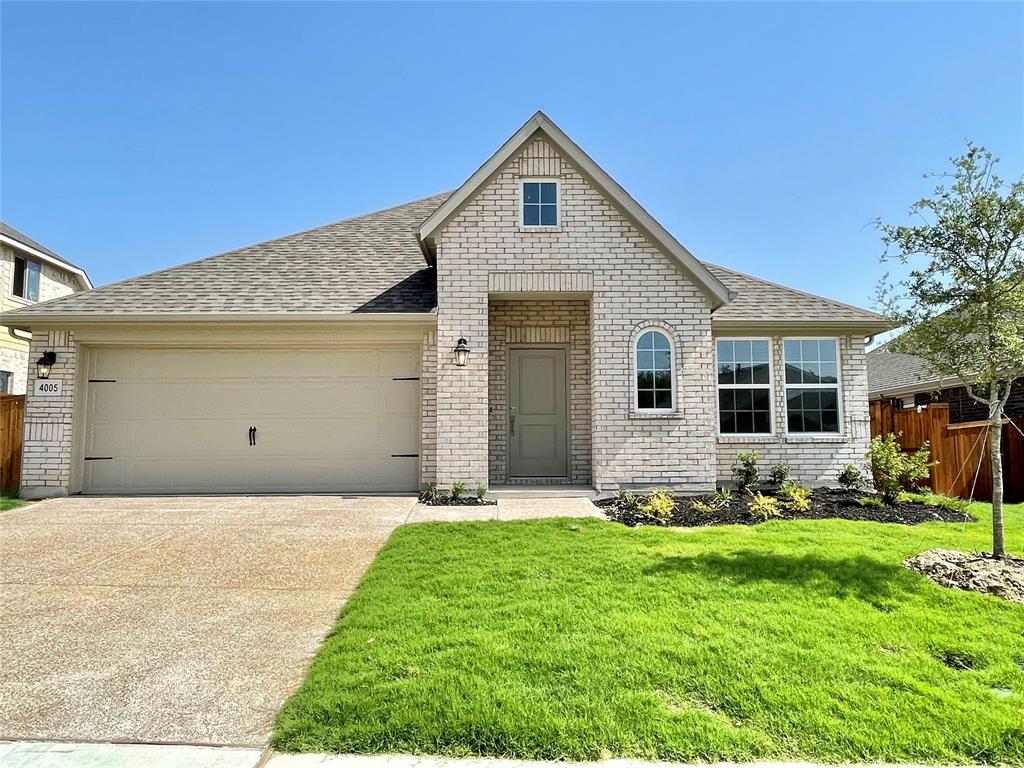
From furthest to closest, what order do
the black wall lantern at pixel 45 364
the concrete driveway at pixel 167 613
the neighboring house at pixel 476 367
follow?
the black wall lantern at pixel 45 364 → the neighboring house at pixel 476 367 → the concrete driveway at pixel 167 613

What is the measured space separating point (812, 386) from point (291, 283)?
9730 millimetres

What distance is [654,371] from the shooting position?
979 cm

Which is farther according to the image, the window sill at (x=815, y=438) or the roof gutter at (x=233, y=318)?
the window sill at (x=815, y=438)

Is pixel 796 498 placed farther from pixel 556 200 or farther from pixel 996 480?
pixel 556 200

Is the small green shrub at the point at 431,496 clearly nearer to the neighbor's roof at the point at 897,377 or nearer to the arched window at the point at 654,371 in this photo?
the arched window at the point at 654,371

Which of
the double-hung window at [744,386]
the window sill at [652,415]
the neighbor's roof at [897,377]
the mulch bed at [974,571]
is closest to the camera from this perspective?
the mulch bed at [974,571]

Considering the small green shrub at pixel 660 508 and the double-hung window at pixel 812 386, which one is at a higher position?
the double-hung window at pixel 812 386

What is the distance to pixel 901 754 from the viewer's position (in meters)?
2.89

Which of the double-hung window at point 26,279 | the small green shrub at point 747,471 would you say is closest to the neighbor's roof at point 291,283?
the small green shrub at point 747,471

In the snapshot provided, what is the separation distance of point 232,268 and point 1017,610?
40.8 ft

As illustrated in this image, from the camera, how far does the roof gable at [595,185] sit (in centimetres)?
974

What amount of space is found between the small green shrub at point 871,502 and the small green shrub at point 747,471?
1.57m

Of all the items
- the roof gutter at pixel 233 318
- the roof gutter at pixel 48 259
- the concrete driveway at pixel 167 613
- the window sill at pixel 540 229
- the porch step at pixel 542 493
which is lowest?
the concrete driveway at pixel 167 613

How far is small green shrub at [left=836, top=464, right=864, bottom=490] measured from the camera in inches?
408
